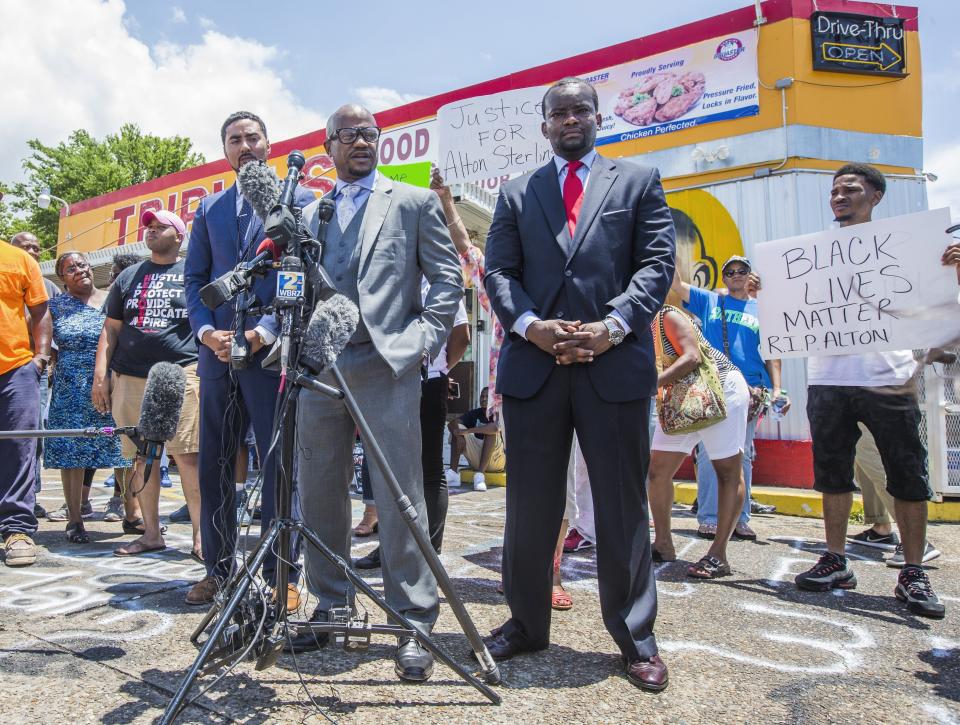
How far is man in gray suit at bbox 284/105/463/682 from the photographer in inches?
103

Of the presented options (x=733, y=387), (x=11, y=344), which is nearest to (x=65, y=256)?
(x=11, y=344)

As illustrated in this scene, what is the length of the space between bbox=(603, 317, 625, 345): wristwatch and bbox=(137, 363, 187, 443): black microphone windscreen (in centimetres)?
159

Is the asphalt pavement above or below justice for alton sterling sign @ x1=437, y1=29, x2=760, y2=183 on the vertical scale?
below

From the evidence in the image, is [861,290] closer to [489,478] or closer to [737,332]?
[737,332]

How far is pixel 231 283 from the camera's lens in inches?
78.5

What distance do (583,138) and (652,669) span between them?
202 centimetres

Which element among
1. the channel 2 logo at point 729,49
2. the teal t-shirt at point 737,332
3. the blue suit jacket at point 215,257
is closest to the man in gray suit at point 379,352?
the blue suit jacket at point 215,257

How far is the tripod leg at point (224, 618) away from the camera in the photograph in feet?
5.76

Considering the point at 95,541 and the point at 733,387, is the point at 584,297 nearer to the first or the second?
the point at 733,387

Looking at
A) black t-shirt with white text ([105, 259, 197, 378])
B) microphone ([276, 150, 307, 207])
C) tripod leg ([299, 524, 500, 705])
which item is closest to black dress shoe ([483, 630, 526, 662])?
tripod leg ([299, 524, 500, 705])

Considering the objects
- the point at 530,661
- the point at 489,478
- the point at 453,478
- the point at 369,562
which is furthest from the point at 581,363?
the point at 489,478

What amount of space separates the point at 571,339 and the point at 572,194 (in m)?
0.69

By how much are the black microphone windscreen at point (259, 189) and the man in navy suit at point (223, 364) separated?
767mm

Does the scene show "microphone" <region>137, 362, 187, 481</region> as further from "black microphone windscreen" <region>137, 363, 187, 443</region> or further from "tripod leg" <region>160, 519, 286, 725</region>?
"tripod leg" <region>160, 519, 286, 725</region>
